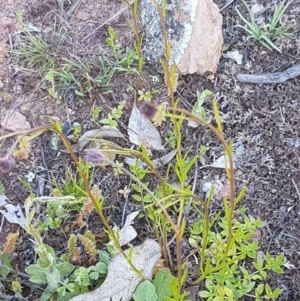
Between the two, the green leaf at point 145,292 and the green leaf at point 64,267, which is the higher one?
the green leaf at point 64,267

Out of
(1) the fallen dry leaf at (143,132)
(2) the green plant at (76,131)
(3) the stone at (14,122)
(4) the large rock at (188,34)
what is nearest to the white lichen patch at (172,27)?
(4) the large rock at (188,34)

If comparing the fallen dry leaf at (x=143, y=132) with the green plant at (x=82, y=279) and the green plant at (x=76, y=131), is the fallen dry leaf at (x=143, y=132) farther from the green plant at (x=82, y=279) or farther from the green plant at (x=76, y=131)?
the green plant at (x=82, y=279)

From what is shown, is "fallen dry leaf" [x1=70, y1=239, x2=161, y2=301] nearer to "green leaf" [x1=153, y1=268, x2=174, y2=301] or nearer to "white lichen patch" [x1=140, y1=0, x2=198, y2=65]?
"green leaf" [x1=153, y1=268, x2=174, y2=301]

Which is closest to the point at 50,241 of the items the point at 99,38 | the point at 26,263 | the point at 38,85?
the point at 26,263

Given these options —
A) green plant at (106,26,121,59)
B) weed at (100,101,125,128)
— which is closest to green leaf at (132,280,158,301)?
weed at (100,101,125,128)

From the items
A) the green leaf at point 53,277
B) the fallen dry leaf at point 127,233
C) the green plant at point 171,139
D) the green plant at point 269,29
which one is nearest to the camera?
the green leaf at point 53,277

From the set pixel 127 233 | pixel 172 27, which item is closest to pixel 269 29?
pixel 172 27
